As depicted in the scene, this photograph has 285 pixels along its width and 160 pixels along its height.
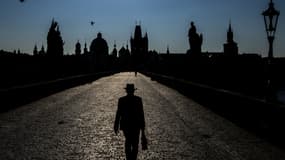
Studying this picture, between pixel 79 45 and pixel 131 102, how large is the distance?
161 metres

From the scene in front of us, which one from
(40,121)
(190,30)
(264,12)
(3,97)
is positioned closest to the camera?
(264,12)

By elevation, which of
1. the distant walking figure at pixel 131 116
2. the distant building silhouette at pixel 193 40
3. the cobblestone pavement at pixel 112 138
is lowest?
Result: the cobblestone pavement at pixel 112 138

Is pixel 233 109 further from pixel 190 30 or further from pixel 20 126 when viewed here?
pixel 190 30

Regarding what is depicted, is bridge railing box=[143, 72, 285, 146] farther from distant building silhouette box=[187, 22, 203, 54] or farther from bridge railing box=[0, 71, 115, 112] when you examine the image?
distant building silhouette box=[187, 22, 203, 54]

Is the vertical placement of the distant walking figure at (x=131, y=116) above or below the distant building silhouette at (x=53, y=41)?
below

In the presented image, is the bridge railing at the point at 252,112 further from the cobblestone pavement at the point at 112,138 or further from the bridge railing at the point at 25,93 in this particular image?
the bridge railing at the point at 25,93

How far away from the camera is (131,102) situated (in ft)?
22.4

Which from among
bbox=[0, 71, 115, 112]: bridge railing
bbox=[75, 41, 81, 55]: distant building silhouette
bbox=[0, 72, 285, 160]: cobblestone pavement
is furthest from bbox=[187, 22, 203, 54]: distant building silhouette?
bbox=[75, 41, 81, 55]: distant building silhouette

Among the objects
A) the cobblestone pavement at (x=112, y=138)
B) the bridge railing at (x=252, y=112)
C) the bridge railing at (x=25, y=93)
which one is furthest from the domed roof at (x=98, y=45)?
the cobblestone pavement at (x=112, y=138)

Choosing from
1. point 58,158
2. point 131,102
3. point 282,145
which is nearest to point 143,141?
point 131,102

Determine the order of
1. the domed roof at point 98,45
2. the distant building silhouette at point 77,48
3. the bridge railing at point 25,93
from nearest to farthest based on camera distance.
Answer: the bridge railing at point 25,93 < the domed roof at point 98,45 < the distant building silhouette at point 77,48

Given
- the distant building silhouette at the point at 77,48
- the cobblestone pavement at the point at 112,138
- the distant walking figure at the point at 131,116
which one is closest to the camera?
the distant walking figure at the point at 131,116

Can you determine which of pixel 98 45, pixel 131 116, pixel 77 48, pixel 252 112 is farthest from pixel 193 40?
pixel 77 48

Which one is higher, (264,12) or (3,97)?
(264,12)
